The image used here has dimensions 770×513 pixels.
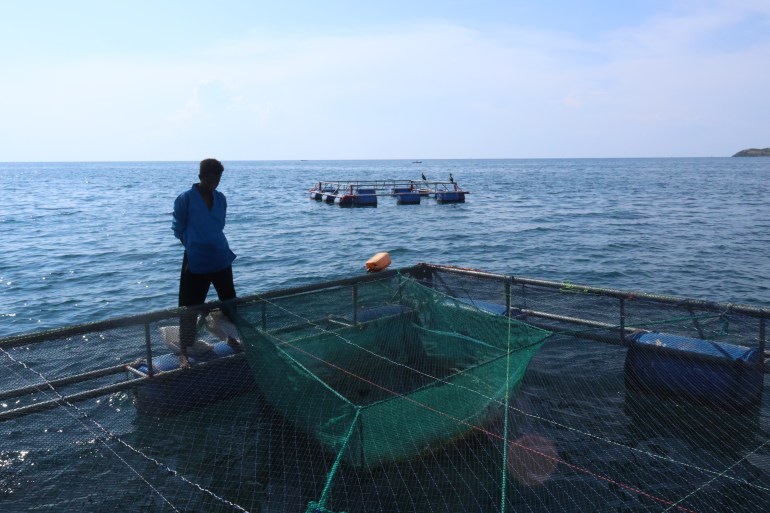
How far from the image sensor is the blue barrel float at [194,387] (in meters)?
6.09

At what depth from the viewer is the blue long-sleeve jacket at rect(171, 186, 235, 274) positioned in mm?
5992

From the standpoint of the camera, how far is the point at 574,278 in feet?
63.8

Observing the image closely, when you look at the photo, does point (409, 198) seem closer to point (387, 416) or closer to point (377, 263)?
point (377, 263)

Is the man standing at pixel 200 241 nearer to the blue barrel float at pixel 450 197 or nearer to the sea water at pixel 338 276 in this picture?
the sea water at pixel 338 276

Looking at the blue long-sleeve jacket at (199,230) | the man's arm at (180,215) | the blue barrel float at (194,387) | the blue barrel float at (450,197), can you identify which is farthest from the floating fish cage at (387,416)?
the blue barrel float at (450,197)

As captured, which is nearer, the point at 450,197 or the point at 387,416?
the point at 387,416

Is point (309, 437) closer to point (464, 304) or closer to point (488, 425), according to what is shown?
point (488, 425)

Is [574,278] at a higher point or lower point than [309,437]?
lower

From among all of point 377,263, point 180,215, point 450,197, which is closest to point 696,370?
point 377,263

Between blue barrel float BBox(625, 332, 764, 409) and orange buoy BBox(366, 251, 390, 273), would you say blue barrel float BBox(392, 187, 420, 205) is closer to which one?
orange buoy BBox(366, 251, 390, 273)

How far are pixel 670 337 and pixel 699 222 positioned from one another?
98.2ft

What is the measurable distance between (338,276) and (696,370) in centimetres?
1452

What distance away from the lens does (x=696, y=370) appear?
20.8ft

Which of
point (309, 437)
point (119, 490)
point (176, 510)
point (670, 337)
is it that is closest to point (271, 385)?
point (309, 437)
